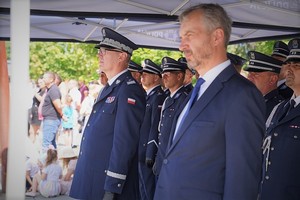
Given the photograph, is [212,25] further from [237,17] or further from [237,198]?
[237,17]

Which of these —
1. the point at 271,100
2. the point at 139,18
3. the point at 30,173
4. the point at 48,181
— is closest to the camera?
the point at 271,100

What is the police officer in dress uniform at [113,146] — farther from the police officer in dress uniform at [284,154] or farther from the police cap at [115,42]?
the police officer in dress uniform at [284,154]

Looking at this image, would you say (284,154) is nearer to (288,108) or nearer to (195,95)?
(288,108)

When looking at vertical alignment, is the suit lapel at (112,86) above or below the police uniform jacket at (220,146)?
above

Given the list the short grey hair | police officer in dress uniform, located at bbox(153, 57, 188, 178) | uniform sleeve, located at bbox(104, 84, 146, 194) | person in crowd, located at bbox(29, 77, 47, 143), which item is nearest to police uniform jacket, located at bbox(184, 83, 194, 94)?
police officer in dress uniform, located at bbox(153, 57, 188, 178)

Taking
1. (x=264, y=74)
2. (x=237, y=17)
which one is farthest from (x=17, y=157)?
(x=237, y=17)

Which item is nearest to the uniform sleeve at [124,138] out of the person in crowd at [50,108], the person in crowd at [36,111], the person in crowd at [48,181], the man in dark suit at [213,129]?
the man in dark suit at [213,129]

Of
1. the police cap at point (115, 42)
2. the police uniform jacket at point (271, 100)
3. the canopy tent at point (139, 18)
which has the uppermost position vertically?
the canopy tent at point (139, 18)

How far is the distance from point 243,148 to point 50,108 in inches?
277

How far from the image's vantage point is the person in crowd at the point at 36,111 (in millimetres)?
8711

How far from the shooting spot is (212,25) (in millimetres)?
2230

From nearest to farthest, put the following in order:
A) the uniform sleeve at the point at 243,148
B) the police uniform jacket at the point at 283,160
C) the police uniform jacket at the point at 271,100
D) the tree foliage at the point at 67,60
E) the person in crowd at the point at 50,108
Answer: the uniform sleeve at the point at 243,148
the police uniform jacket at the point at 283,160
the police uniform jacket at the point at 271,100
the person in crowd at the point at 50,108
the tree foliage at the point at 67,60

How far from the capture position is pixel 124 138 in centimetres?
309

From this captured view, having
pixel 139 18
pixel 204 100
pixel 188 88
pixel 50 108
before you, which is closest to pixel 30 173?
pixel 50 108
